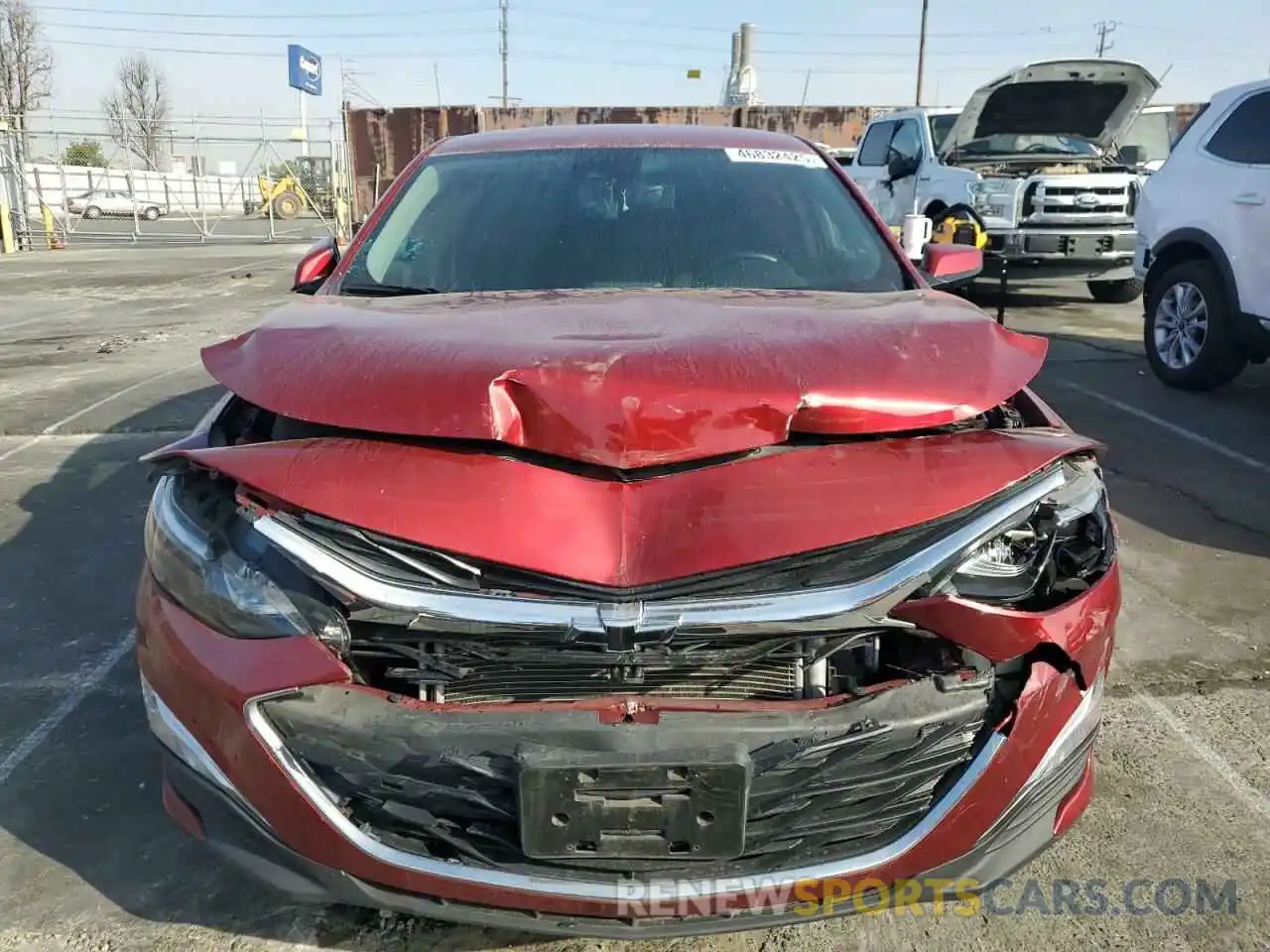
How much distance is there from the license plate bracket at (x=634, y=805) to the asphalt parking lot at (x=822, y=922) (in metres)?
0.60

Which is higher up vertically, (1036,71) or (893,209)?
(1036,71)

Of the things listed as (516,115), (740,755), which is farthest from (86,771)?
(516,115)

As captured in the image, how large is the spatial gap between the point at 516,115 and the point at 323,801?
22.8 meters

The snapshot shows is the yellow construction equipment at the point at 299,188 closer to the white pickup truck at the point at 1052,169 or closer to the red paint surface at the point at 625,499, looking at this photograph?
the white pickup truck at the point at 1052,169

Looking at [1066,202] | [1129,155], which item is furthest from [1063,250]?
[1129,155]

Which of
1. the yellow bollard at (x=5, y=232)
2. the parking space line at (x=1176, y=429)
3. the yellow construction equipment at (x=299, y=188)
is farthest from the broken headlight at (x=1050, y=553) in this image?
the yellow construction equipment at (x=299, y=188)

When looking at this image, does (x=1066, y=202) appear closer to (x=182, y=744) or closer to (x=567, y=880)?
(x=567, y=880)

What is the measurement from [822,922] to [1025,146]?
10385 millimetres

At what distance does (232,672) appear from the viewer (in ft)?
5.32

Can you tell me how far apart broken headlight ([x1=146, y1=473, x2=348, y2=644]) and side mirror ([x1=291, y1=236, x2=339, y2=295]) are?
1.45 metres

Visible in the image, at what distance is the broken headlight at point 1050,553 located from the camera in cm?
170

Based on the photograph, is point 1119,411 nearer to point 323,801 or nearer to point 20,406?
point 323,801

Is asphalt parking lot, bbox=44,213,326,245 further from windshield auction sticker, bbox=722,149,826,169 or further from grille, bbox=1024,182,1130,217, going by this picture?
windshield auction sticker, bbox=722,149,826,169

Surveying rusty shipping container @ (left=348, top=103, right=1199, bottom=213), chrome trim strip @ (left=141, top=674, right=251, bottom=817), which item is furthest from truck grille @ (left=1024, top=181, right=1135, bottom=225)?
rusty shipping container @ (left=348, top=103, right=1199, bottom=213)
